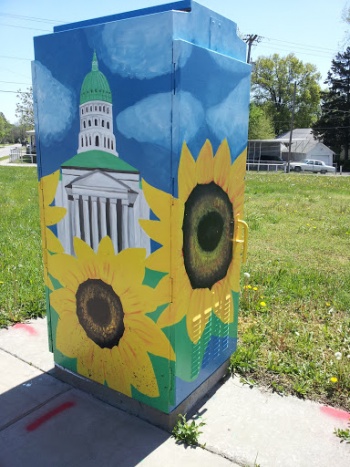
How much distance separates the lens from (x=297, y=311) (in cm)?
420

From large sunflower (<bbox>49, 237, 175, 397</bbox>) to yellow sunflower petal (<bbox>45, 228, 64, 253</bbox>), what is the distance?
41 mm

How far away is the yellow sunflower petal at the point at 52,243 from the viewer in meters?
2.74

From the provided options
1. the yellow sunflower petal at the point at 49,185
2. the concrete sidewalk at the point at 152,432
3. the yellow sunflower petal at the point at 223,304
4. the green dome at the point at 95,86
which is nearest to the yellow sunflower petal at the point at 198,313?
the yellow sunflower petal at the point at 223,304

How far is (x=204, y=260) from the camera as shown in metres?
2.51

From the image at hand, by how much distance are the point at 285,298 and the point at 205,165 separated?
2587mm

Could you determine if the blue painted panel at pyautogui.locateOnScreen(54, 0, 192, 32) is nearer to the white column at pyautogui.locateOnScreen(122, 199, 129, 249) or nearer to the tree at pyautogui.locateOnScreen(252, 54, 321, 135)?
the white column at pyautogui.locateOnScreen(122, 199, 129, 249)

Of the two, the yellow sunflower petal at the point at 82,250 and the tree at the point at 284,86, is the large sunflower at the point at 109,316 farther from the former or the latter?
the tree at the point at 284,86

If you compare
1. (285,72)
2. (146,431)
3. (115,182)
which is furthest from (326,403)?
(285,72)

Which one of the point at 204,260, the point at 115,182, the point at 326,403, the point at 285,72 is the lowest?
the point at 326,403

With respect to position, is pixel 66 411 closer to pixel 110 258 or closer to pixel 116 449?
pixel 116 449

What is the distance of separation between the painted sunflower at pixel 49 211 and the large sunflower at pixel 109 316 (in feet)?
0.25

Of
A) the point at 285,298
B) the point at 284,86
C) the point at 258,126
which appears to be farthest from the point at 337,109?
the point at 285,298

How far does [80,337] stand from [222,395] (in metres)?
1.07

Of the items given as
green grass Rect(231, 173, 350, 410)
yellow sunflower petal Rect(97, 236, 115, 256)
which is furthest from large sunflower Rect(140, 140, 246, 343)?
green grass Rect(231, 173, 350, 410)
